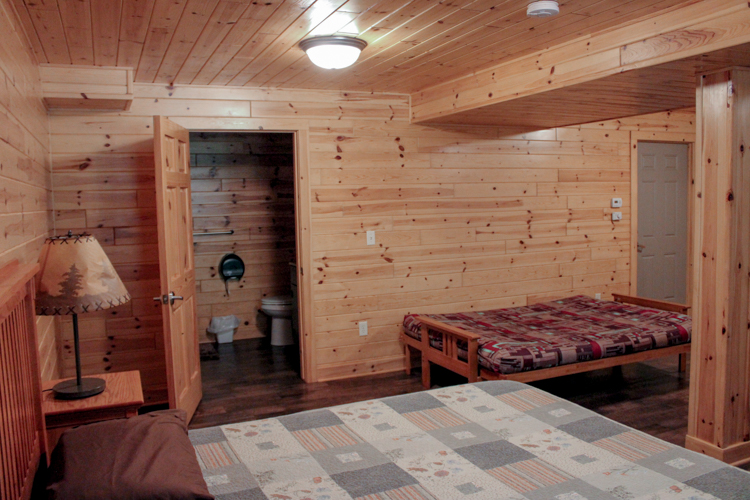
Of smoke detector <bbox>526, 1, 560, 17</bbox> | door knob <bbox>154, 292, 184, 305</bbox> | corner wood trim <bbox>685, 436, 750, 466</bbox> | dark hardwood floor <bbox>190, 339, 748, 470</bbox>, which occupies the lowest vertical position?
dark hardwood floor <bbox>190, 339, 748, 470</bbox>

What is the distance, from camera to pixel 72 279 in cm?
232

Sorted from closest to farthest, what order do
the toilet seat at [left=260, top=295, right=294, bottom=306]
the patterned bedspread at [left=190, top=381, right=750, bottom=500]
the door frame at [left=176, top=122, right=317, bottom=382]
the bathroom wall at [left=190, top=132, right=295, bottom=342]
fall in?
the patterned bedspread at [left=190, top=381, right=750, bottom=500] < the door frame at [left=176, top=122, right=317, bottom=382] < the toilet seat at [left=260, top=295, right=294, bottom=306] < the bathroom wall at [left=190, top=132, right=295, bottom=342]

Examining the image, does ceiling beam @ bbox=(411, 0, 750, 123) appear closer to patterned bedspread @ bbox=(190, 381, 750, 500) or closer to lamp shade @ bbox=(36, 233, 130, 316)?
patterned bedspread @ bbox=(190, 381, 750, 500)

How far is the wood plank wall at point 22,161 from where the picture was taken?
2.09m

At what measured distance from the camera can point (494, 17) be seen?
2.69 m

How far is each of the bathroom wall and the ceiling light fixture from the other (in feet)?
9.95

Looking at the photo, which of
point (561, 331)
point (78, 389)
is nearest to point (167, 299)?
point (78, 389)

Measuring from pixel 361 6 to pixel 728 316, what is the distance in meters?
2.29

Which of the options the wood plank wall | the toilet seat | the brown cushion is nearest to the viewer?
the brown cushion

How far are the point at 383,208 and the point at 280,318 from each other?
6.10 feet

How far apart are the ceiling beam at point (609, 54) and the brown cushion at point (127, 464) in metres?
2.60

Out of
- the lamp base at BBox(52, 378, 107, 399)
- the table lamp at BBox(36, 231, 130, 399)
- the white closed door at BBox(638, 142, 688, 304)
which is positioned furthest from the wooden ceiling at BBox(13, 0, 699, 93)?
the white closed door at BBox(638, 142, 688, 304)

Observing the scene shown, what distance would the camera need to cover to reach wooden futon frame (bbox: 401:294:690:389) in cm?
381

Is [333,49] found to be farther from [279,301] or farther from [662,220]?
[662,220]
